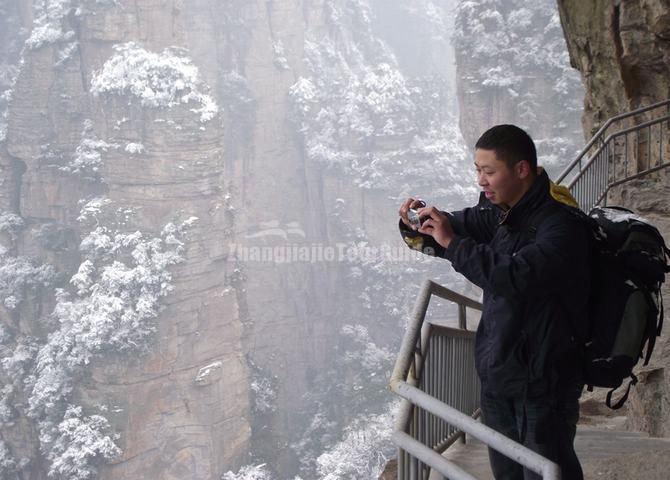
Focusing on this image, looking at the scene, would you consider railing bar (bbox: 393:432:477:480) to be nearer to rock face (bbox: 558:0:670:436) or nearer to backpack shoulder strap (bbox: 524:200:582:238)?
backpack shoulder strap (bbox: 524:200:582:238)

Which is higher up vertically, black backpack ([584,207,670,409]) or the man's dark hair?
the man's dark hair

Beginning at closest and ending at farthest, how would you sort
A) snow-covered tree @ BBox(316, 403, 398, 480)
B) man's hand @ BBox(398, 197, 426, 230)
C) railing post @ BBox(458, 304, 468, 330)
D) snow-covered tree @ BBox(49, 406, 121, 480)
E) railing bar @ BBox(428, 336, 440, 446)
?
1. man's hand @ BBox(398, 197, 426, 230)
2. railing bar @ BBox(428, 336, 440, 446)
3. railing post @ BBox(458, 304, 468, 330)
4. snow-covered tree @ BBox(49, 406, 121, 480)
5. snow-covered tree @ BBox(316, 403, 398, 480)

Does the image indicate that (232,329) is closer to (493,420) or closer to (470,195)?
(470,195)

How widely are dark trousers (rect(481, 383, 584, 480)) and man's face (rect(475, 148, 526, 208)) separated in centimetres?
51

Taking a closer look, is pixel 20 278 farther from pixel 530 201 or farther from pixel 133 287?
pixel 530 201

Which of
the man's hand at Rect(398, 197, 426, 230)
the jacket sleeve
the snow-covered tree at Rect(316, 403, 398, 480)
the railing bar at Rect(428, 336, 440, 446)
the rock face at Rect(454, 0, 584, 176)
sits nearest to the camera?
the jacket sleeve

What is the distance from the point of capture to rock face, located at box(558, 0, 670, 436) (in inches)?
164

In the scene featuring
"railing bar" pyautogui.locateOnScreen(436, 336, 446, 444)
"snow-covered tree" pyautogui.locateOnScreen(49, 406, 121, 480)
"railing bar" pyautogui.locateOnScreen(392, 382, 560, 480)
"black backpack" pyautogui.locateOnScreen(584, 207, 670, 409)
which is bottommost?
"snow-covered tree" pyautogui.locateOnScreen(49, 406, 121, 480)

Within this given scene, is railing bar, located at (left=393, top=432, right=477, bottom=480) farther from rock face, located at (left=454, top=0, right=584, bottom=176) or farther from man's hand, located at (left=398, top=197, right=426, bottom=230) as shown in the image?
rock face, located at (left=454, top=0, right=584, bottom=176)

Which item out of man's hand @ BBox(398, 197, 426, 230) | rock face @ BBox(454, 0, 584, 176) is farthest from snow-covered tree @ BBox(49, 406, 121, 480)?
man's hand @ BBox(398, 197, 426, 230)

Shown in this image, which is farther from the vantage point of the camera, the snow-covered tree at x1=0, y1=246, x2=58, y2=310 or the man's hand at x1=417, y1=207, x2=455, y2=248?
the snow-covered tree at x1=0, y1=246, x2=58, y2=310

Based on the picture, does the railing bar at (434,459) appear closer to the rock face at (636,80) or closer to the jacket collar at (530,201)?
the jacket collar at (530,201)

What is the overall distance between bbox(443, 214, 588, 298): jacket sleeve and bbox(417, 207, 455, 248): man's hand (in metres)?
0.12

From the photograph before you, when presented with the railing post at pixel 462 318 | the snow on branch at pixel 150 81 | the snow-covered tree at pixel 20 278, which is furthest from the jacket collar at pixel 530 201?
the snow-covered tree at pixel 20 278
